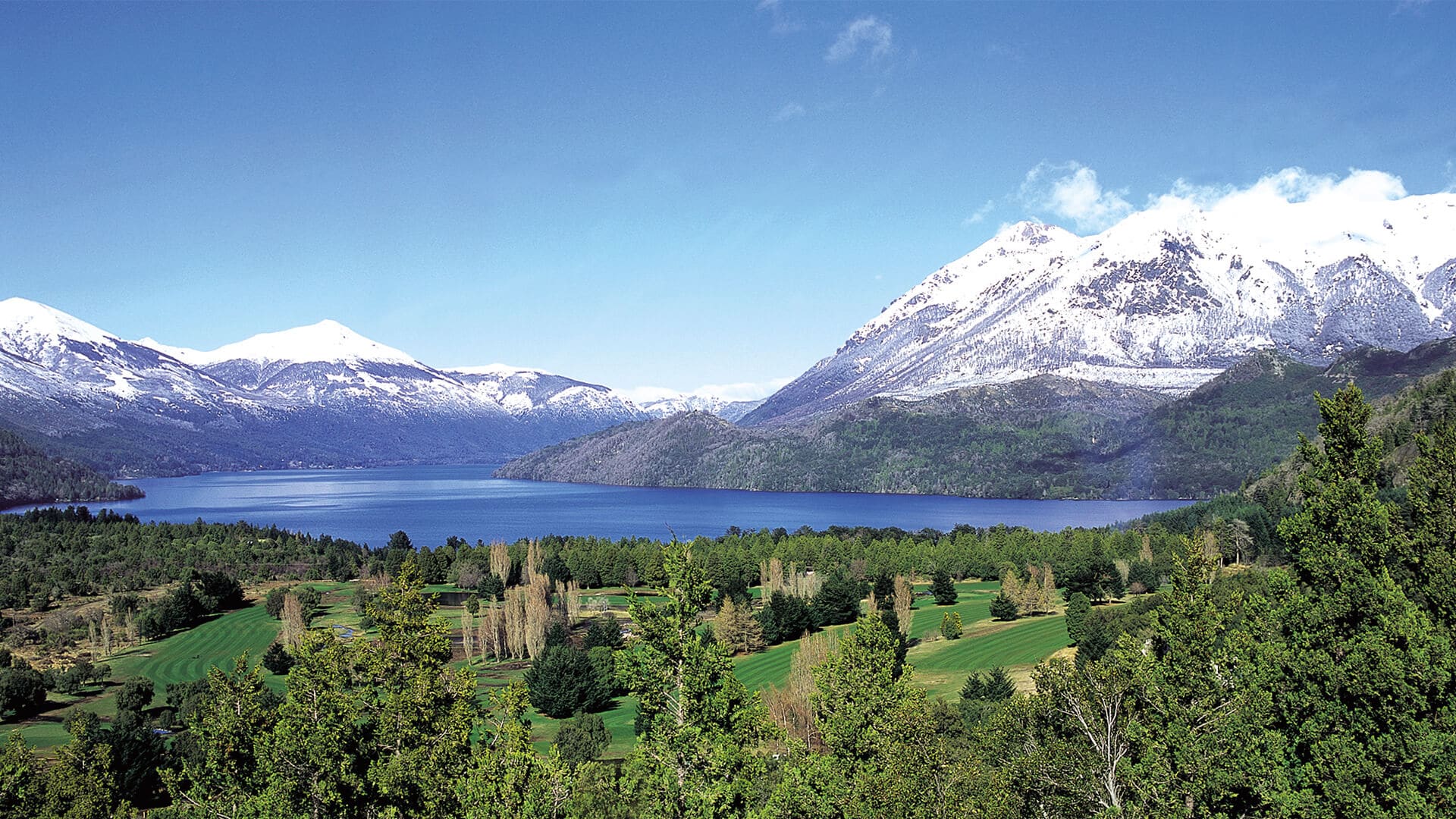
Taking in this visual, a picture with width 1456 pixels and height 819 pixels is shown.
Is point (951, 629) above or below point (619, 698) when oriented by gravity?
above

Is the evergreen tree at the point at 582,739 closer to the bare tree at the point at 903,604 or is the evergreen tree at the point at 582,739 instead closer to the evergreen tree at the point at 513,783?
the evergreen tree at the point at 513,783

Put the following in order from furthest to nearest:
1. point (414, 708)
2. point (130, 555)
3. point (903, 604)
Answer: point (130, 555) < point (903, 604) < point (414, 708)

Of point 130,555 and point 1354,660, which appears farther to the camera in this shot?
point 130,555

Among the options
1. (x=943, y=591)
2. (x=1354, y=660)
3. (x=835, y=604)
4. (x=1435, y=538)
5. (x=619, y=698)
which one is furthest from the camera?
(x=943, y=591)

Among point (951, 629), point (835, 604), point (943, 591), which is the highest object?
point (835, 604)

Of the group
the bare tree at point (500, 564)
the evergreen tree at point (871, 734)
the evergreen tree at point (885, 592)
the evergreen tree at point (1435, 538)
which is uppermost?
the evergreen tree at point (1435, 538)

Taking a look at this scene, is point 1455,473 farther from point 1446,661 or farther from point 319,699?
point 319,699

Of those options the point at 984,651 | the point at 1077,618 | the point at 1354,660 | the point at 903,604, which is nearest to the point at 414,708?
the point at 1354,660

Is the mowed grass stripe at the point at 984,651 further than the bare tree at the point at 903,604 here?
No

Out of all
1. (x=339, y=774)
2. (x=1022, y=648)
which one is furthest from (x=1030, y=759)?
(x=1022, y=648)

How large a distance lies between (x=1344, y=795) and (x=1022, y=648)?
59.1 meters

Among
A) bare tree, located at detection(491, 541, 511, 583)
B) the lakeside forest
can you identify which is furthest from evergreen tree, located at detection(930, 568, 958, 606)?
the lakeside forest

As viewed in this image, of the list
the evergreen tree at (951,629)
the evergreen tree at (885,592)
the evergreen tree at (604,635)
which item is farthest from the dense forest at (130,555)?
the evergreen tree at (951,629)

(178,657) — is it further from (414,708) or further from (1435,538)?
(1435,538)
